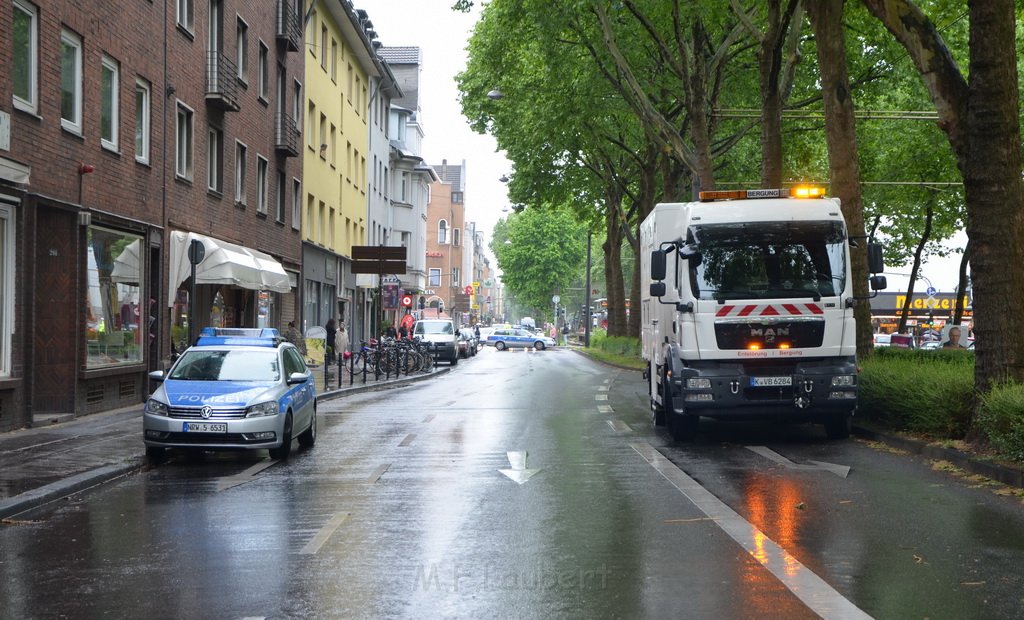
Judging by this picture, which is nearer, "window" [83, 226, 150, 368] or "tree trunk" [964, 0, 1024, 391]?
"tree trunk" [964, 0, 1024, 391]

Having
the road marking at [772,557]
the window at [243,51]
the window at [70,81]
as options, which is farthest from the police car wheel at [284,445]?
the window at [243,51]

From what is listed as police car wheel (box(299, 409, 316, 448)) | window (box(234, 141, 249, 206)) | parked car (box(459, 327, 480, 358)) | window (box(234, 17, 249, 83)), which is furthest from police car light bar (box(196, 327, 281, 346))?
parked car (box(459, 327, 480, 358))

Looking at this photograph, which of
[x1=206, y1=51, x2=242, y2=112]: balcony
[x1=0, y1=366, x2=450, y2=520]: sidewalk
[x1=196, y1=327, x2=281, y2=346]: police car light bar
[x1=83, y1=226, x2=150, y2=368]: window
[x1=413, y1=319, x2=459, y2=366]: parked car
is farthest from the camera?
[x1=413, y1=319, x2=459, y2=366]: parked car

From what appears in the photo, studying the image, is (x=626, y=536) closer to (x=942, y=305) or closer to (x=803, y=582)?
(x=803, y=582)

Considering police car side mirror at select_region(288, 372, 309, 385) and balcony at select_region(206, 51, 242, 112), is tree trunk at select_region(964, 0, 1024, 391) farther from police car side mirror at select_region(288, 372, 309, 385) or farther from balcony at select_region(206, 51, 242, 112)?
balcony at select_region(206, 51, 242, 112)

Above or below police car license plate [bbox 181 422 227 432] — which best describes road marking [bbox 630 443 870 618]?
below

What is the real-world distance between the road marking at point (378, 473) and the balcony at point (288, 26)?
23969 millimetres

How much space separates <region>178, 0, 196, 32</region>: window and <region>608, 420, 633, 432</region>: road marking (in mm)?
12850

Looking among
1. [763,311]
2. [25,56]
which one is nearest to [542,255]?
[25,56]

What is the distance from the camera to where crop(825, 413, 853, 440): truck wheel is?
15711 millimetres

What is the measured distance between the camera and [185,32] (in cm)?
2494

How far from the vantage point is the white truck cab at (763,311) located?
14766 millimetres

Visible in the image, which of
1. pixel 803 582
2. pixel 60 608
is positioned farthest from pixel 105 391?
pixel 803 582

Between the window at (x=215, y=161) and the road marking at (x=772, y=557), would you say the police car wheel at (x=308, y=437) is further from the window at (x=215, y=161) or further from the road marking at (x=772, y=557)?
the window at (x=215, y=161)
